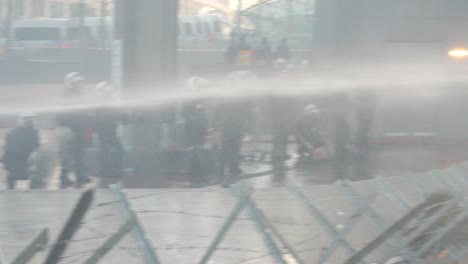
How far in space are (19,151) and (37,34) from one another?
9.67 meters

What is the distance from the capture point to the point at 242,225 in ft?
15.4

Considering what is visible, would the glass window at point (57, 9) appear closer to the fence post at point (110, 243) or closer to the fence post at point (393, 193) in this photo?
the fence post at point (393, 193)

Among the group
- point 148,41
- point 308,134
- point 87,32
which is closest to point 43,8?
point 87,32

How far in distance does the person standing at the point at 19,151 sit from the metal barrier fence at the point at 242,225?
5.61 meters

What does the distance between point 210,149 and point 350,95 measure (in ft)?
12.5

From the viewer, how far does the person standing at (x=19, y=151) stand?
10070 millimetres

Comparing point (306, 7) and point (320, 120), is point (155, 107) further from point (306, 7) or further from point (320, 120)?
point (306, 7)

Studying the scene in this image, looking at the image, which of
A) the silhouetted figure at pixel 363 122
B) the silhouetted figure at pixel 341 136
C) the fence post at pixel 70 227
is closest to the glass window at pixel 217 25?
the silhouetted figure at pixel 363 122

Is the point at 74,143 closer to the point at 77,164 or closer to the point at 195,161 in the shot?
the point at 77,164

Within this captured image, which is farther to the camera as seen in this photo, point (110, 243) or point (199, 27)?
point (199, 27)

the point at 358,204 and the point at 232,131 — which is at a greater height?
the point at 358,204

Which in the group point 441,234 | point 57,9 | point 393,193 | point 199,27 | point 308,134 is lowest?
point 308,134

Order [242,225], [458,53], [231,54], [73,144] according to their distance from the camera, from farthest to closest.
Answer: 1. [458,53]
2. [231,54]
3. [73,144]
4. [242,225]

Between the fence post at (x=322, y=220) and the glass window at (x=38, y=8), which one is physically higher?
the glass window at (x=38, y=8)
